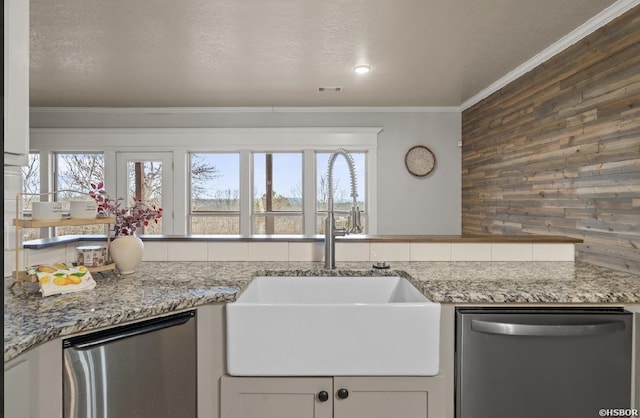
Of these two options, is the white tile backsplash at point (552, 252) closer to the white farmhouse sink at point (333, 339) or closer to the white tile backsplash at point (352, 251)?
the white tile backsplash at point (352, 251)

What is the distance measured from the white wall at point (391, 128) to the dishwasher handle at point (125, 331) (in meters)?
3.74

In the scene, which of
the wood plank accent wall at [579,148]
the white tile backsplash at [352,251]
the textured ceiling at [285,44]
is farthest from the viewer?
the textured ceiling at [285,44]

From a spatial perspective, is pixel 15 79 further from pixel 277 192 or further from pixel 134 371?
pixel 277 192

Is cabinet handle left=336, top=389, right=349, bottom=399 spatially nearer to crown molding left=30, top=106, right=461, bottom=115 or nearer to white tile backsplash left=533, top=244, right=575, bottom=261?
white tile backsplash left=533, top=244, right=575, bottom=261

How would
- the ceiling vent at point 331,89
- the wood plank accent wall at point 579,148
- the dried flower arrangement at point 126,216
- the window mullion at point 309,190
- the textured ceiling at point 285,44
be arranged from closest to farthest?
the dried flower arrangement at point 126,216 < the wood plank accent wall at point 579,148 < the textured ceiling at point 285,44 < the ceiling vent at point 331,89 < the window mullion at point 309,190

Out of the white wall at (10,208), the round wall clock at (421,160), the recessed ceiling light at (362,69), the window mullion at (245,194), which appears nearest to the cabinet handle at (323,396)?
the white wall at (10,208)

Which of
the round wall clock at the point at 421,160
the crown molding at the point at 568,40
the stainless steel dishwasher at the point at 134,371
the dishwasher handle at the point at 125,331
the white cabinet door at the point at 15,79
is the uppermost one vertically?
the crown molding at the point at 568,40

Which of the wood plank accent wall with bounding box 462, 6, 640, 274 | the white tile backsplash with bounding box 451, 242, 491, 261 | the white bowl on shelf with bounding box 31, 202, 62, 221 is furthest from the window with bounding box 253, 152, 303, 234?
the white bowl on shelf with bounding box 31, 202, 62, 221

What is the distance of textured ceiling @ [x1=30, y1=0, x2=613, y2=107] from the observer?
223 cm

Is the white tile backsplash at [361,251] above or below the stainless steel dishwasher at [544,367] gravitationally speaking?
above

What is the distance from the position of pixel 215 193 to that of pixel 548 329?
4.24 meters

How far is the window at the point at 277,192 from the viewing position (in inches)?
190

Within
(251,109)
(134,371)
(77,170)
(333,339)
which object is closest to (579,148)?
(333,339)

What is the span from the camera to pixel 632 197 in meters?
1.95
